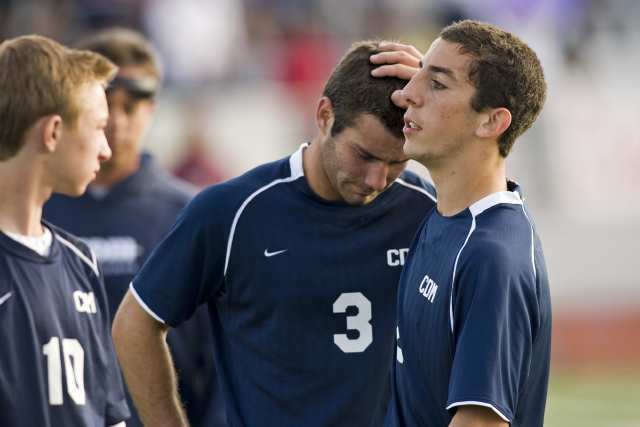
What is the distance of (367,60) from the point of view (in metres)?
3.97

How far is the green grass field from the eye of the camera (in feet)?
30.7

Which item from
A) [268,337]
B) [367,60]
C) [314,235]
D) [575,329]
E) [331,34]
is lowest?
[575,329]

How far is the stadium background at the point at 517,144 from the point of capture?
12.6m

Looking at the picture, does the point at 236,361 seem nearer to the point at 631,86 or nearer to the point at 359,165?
the point at 359,165

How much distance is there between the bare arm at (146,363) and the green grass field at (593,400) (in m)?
5.56

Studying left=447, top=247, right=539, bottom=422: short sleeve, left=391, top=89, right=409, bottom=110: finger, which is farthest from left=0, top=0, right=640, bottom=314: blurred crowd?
left=447, top=247, right=539, bottom=422: short sleeve

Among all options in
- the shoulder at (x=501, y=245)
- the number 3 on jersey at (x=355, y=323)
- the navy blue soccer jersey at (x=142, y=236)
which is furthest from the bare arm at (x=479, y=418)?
the navy blue soccer jersey at (x=142, y=236)

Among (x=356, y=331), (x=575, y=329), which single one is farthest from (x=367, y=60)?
(x=575, y=329)

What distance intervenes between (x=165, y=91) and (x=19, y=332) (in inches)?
365

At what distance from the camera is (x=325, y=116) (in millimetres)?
4035

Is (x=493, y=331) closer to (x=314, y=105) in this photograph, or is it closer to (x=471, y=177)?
(x=471, y=177)

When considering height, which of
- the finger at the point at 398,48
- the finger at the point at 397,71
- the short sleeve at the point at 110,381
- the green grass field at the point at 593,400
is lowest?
the green grass field at the point at 593,400

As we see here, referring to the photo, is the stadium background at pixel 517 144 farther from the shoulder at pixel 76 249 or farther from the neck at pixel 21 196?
the neck at pixel 21 196

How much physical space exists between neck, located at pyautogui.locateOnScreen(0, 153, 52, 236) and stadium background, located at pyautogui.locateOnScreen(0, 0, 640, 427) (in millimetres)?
8189
